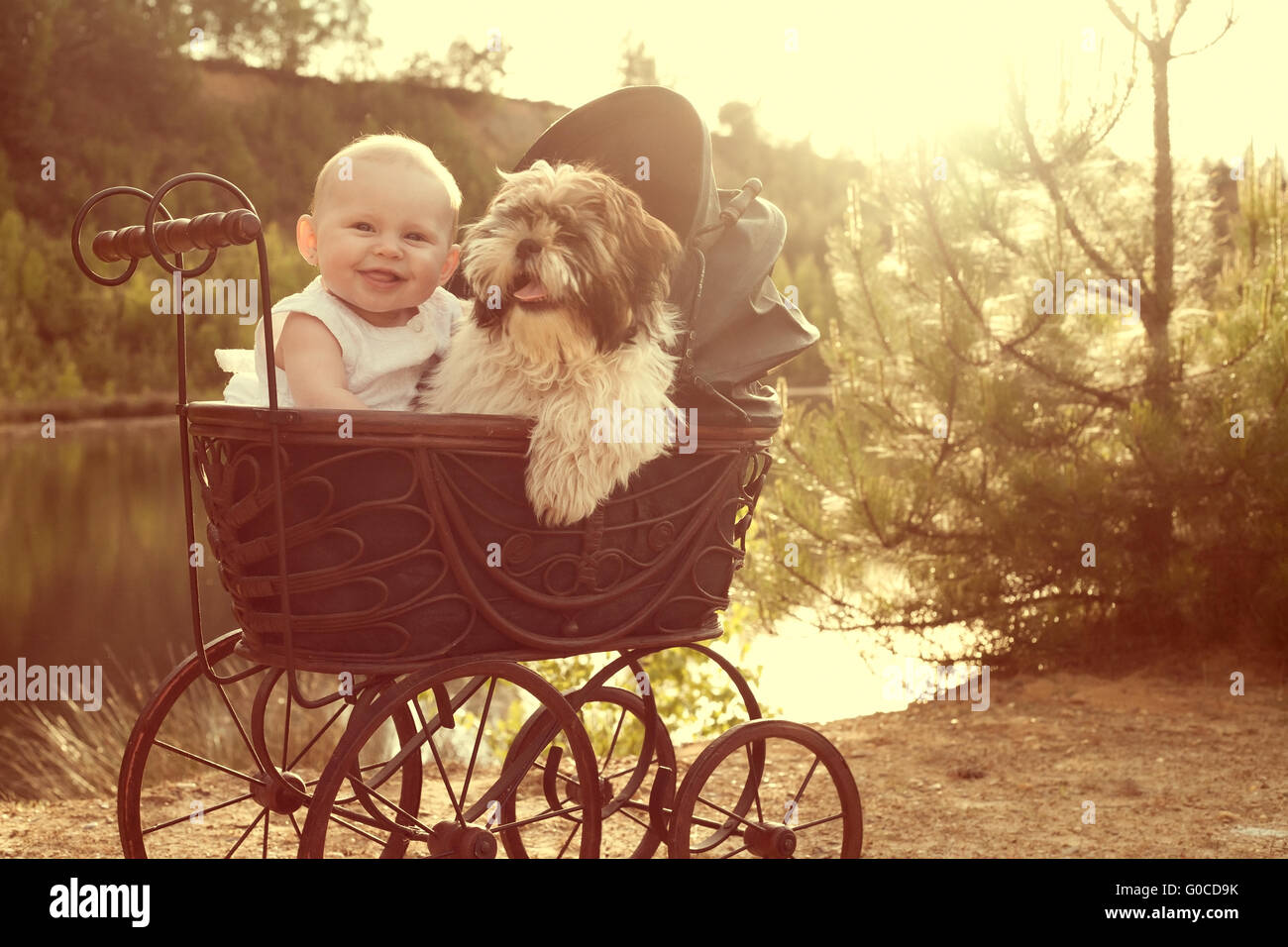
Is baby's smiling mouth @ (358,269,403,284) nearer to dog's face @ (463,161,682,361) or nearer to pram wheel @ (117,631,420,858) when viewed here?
dog's face @ (463,161,682,361)

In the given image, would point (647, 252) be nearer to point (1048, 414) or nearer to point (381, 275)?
point (381, 275)

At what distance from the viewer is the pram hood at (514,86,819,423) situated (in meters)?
2.66

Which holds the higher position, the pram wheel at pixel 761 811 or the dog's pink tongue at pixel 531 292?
the dog's pink tongue at pixel 531 292

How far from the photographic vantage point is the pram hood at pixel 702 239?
8.73 feet

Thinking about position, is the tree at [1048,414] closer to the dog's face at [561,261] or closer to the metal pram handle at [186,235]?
the dog's face at [561,261]

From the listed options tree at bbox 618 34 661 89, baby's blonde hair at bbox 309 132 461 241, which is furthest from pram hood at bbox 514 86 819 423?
tree at bbox 618 34 661 89

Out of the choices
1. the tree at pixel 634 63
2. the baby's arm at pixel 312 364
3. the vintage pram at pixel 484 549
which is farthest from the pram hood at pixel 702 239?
the tree at pixel 634 63

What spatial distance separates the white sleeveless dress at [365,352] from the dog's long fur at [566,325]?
0.17 meters

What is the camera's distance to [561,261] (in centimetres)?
224

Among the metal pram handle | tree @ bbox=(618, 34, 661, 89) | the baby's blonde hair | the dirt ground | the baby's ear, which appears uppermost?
tree @ bbox=(618, 34, 661, 89)

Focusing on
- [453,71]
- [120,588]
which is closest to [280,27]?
[453,71]

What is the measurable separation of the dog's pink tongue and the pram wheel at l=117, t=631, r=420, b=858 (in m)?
0.98

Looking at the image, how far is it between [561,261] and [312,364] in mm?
561
